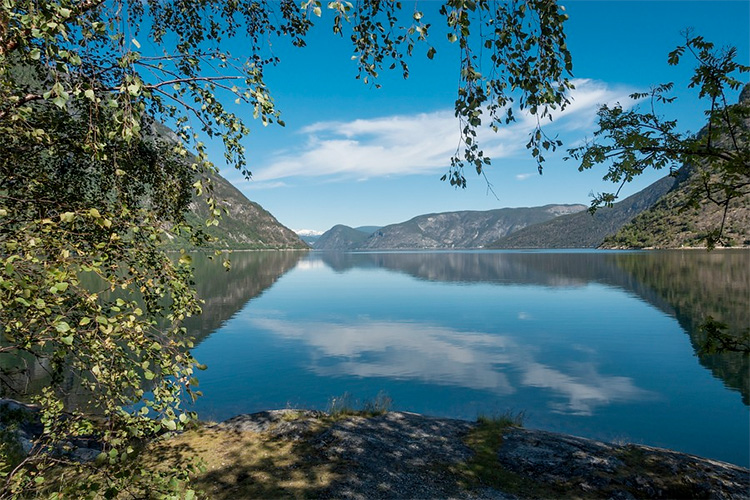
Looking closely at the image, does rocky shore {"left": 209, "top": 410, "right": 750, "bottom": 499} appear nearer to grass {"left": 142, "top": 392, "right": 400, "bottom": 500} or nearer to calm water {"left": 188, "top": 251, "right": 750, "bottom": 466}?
grass {"left": 142, "top": 392, "right": 400, "bottom": 500}

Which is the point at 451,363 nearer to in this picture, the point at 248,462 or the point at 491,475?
the point at 491,475

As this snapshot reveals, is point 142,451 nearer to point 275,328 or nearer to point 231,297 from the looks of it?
point 275,328

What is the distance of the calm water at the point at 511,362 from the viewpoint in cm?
2191

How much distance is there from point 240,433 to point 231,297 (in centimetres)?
6406

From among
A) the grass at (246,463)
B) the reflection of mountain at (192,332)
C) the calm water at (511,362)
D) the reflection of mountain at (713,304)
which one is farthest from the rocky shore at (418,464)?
the calm water at (511,362)

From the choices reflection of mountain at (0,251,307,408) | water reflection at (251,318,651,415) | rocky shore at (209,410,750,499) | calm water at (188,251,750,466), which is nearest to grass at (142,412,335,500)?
rocky shore at (209,410,750,499)

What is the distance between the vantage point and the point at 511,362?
32188 millimetres

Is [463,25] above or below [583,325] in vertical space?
above

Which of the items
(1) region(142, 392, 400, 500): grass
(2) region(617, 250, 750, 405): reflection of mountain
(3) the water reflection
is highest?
(1) region(142, 392, 400, 500): grass

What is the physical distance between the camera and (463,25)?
437 centimetres

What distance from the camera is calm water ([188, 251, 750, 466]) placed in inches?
862

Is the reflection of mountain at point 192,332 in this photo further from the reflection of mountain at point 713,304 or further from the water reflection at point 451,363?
the reflection of mountain at point 713,304

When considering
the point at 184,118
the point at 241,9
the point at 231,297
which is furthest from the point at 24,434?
the point at 231,297

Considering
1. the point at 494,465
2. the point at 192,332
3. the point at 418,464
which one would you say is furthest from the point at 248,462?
the point at 192,332
